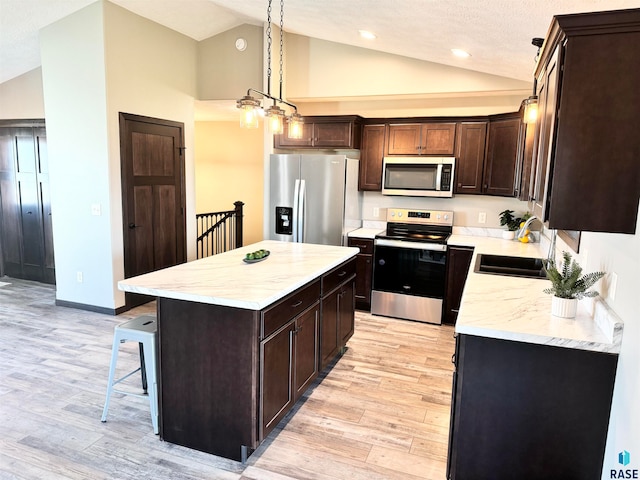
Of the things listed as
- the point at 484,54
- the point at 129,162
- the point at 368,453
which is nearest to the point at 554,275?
the point at 368,453

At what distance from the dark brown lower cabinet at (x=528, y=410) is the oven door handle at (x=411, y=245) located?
2.65m

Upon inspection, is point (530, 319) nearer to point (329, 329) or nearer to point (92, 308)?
point (329, 329)

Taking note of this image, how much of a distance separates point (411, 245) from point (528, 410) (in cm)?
286

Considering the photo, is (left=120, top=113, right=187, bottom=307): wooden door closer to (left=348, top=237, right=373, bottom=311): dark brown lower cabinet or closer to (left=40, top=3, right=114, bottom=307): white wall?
(left=40, top=3, right=114, bottom=307): white wall

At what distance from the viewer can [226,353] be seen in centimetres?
230

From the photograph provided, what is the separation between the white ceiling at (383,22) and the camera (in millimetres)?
2629

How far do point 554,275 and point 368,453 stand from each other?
143cm

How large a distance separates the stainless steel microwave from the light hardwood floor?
169 cm

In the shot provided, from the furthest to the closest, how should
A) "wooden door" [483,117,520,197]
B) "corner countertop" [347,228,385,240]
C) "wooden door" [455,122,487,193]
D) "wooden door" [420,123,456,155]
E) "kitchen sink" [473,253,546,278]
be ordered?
"corner countertop" [347,228,385,240]
"wooden door" [420,123,456,155]
"wooden door" [455,122,487,193]
"wooden door" [483,117,520,197]
"kitchen sink" [473,253,546,278]

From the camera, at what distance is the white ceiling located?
2629 mm

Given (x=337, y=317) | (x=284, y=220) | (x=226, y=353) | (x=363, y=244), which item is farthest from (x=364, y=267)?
(x=226, y=353)

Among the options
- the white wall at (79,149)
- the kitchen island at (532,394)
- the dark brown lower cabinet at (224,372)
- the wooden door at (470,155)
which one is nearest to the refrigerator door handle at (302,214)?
the wooden door at (470,155)

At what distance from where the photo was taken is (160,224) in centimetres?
529

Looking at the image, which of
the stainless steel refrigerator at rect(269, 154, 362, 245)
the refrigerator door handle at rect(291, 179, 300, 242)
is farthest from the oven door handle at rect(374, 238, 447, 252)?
the refrigerator door handle at rect(291, 179, 300, 242)
